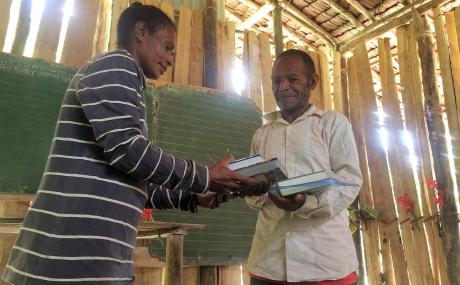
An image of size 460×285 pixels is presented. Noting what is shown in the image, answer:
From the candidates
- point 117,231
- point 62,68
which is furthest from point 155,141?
point 117,231

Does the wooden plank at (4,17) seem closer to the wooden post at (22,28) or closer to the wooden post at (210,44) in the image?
the wooden post at (22,28)

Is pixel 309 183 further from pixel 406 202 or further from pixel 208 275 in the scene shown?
pixel 406 202

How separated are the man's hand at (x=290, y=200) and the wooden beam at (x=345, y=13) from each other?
4.00 meters

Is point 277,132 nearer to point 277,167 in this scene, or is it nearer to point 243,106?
point 277,167

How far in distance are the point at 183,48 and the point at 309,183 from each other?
2.90m

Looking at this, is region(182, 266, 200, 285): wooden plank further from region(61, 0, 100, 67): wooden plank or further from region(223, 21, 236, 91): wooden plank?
region(61, 0, 100, 67): wooden plank

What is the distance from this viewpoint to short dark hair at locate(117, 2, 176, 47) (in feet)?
5.06

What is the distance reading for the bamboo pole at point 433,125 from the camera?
12.5 ft

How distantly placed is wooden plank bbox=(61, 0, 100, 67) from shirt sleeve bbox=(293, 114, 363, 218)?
8.12 feet

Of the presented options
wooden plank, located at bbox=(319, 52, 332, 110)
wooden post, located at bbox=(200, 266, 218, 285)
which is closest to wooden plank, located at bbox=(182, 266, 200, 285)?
wooden post, located at bbox=(200, 266, 218, 285)

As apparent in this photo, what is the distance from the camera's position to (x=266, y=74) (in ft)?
14.7

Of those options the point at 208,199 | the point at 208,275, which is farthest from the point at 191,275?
the point at 208,199

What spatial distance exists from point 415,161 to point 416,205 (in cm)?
47

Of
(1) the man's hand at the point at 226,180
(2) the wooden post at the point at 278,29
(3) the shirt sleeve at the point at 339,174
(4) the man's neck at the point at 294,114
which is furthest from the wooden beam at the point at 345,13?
(1) the man's hand at the point at 226,180
